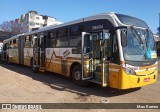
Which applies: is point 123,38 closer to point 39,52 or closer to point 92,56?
point 92,56

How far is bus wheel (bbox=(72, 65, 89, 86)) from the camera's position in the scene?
9532 millimetres

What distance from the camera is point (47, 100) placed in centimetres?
728

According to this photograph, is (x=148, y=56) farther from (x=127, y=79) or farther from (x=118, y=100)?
(x=118, y=100)

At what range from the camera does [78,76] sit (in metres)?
9.81

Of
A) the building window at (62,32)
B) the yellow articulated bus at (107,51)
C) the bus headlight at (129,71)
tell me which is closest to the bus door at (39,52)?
the yellow articulated bus at (107,51)

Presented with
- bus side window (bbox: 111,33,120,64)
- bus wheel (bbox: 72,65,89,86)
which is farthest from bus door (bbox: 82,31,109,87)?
bus side window (bbox: 111,33,120,64)

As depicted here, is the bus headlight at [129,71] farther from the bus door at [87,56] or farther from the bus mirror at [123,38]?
the bus door at [87,56]

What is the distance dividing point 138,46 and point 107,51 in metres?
1.18

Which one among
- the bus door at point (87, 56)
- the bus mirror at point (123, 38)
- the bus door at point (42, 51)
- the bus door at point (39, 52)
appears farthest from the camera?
the bus door at point (39, 52)

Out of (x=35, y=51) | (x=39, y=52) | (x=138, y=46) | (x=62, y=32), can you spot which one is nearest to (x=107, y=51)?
(x=138, y=46)

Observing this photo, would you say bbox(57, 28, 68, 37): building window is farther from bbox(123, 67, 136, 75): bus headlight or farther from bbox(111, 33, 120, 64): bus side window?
bbox(123, 67, 136, 75): bus headlight

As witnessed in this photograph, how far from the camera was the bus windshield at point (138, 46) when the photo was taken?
25.3 ft

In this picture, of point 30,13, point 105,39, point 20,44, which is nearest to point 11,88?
point 105,39

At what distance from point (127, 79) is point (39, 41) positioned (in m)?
8.09
